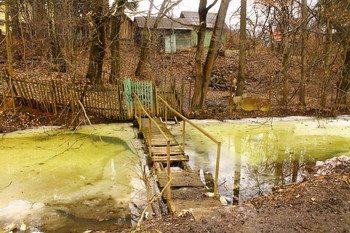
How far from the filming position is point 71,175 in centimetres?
607

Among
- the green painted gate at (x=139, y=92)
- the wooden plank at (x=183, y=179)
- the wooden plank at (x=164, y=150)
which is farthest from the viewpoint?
the green painted gate at (x=139, y=92)

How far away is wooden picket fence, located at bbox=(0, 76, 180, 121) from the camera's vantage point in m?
10.1

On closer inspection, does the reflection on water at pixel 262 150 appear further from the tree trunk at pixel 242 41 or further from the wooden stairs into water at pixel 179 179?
the tree trunk at pixel 242 41

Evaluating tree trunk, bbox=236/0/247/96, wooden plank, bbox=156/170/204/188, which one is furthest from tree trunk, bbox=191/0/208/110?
wooden plank, bbox=156/170/204/188

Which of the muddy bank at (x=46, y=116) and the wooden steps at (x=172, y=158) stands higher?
the muddy bank at (x=46, y=116)

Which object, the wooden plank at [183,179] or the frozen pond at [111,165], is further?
the wooden plank at [183,179]

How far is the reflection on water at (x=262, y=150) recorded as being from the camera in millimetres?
5887

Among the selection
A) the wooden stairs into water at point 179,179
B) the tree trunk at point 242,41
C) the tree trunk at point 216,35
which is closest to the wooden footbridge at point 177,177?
the wooden stairs into water at point 179,179

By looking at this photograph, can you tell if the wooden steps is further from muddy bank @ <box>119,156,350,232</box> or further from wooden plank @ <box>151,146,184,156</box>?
muddy bank @ <box>119,156,350,232</box>

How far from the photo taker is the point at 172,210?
4.19 meters

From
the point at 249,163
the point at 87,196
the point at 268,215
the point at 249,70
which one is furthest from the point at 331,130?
the point at 249,70

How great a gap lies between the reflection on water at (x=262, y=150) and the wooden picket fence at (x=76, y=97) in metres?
2.20

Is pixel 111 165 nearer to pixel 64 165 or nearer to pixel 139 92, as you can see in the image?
pixel 64 165

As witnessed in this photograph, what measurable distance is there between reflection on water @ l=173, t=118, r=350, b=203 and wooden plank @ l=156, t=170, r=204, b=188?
0.59m
